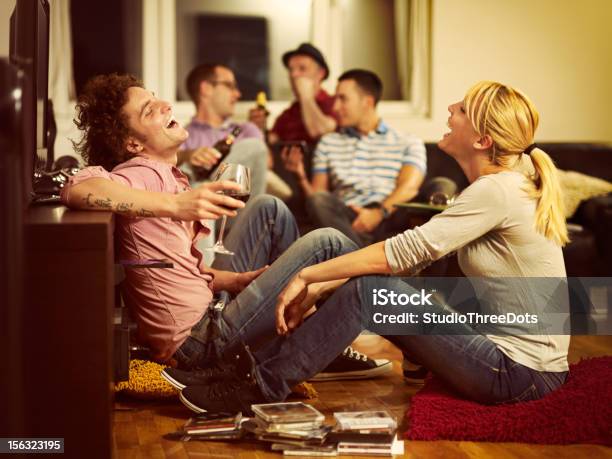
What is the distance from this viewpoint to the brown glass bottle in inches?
164

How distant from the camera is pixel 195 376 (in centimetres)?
240

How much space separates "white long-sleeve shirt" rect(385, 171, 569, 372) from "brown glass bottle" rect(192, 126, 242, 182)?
2.09 meters

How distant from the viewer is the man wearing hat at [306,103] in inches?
196

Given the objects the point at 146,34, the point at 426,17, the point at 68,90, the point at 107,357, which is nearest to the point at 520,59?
the point at 426,17

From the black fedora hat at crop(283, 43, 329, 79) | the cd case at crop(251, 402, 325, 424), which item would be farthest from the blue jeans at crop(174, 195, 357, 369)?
the black fedora hat at crop(283, 43, 329, 79)

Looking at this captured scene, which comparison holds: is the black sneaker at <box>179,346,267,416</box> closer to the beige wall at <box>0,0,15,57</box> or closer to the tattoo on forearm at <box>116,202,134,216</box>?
the tattoo on forearm at <box>116,202,134,216</box>

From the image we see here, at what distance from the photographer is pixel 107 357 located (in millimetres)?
1755

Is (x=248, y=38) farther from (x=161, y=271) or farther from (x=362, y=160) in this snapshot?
(x=161, y=271)

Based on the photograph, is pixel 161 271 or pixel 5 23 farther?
pixel 5 23

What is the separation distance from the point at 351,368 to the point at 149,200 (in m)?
1.10

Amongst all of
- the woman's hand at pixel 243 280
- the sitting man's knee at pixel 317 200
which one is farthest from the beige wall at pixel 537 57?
the woman's hand at pixel 243 280

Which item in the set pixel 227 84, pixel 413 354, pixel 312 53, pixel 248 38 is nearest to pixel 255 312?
pixel 413 354

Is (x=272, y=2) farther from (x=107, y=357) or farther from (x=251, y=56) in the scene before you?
(x=107, y=357)

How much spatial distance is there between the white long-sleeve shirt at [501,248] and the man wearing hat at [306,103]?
2671 mm
